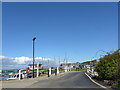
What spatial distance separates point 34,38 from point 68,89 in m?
18.5

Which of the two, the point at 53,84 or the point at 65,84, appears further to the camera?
the point at 53,84

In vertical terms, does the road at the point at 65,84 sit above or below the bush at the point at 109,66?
below

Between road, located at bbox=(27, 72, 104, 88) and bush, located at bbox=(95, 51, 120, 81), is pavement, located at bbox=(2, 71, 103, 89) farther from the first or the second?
bush, located at bbox=(95, 51, 120, 81)

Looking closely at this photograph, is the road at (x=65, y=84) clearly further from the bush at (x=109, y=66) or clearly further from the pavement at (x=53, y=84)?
the bush at (x=109, y=66)

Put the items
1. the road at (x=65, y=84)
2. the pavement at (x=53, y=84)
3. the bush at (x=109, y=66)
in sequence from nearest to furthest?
1. the road at (x=65, y=84)
2. the pavement at (x=53, y=84)
3. the bush at (x=109, y=66)

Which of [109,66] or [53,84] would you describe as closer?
[109,66]

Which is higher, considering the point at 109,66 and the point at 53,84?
the point at 109,66

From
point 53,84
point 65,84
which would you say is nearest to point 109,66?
point 65,84

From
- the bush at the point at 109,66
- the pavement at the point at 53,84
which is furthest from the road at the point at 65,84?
the bush at the point at 109,66

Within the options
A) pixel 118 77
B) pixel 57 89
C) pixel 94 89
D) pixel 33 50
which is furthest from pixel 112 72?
pixel 33 50

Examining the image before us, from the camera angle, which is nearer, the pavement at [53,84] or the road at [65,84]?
the road at [65,84]

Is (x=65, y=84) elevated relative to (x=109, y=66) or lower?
lower

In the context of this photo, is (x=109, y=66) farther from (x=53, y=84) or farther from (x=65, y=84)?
(x=53, y=84)

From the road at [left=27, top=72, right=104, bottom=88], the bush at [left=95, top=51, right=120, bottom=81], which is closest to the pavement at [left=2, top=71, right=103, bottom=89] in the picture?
the road at [left=27, top=72, right=104, bottom=88]
